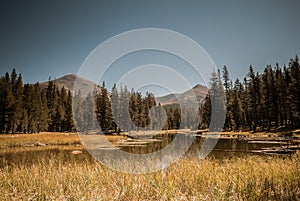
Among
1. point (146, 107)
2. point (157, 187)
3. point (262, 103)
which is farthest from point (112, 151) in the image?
point (146, 107)

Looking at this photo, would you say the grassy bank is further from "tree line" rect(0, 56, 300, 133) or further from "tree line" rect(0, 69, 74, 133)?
"tree line" rect(0, 69, 74, 133)

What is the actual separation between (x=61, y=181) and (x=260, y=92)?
6036 centimetres

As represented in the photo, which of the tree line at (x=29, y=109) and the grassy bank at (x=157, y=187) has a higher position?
the tree line at (x=29, y=109)

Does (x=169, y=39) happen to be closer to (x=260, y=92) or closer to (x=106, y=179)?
(x=106, y=179)

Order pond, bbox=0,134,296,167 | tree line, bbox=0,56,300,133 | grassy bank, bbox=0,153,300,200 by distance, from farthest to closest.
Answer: tree line, bbox=0,56,300,133, pond, bbox=0,134,296,167, grassy bank, bbox=0,153,300,200

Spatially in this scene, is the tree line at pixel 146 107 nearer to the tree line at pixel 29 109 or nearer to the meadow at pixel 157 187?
the tree line at pixel 29 109

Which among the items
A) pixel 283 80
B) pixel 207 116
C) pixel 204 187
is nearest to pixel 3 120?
pixel 207 116

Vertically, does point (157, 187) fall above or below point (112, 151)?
above

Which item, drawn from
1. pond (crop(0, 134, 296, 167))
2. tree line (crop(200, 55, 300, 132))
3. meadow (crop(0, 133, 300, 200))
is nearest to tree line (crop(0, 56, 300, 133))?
tree line (crop(200, 55, 300, 132))

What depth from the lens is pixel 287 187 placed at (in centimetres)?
569

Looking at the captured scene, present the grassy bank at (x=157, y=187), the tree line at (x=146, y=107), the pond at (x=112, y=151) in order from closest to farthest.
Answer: the grassy bank at (x=157, y=187)
the pond at (x=112, y=151)
the tree line at (x=146, y=107)

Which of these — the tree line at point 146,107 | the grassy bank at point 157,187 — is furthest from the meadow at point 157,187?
the tree line at point 146,107

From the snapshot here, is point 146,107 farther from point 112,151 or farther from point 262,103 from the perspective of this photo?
point 112,151

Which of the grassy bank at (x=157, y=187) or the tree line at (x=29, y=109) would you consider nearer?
the grassy bank at (x=157, y=187)
